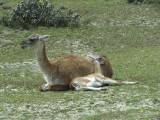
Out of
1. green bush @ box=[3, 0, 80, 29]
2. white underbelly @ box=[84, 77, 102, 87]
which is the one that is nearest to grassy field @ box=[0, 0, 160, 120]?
white underbelly @ box=[84, 77, 102, 87]

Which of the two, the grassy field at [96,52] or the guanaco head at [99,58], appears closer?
the grassy field at [96,52]

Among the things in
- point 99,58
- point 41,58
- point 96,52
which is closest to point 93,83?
point 99,58

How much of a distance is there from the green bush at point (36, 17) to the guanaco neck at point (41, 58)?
932 cm

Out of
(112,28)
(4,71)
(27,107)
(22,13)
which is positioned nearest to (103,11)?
(112,28)

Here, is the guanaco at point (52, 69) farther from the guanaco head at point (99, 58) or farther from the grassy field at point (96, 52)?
the guanaco head at point (99, 58)

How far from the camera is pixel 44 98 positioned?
8.75 metres

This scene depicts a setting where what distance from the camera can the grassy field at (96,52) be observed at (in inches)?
298

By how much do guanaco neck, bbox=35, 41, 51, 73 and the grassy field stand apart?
696mm

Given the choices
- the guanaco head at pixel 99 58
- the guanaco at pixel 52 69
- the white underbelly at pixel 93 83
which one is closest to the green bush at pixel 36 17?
the guanaco head at pixel 99 58

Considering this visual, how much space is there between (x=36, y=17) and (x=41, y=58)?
9.94 metres

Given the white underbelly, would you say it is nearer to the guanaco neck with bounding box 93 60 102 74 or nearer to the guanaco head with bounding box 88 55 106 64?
the guanaco neck with bounding box 93 60 102 74

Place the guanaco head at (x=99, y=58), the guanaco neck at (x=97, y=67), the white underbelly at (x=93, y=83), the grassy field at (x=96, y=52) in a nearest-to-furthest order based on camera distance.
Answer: the grassy field at (x=96, y=52)
the white underbelly at (x=93, y=83)
the guanaco neck at (x=97, y=67)
the guanaco head at (x=99, y=58)

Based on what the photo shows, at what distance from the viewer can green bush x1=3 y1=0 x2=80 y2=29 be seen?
18.8 m

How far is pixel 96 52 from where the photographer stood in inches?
639
